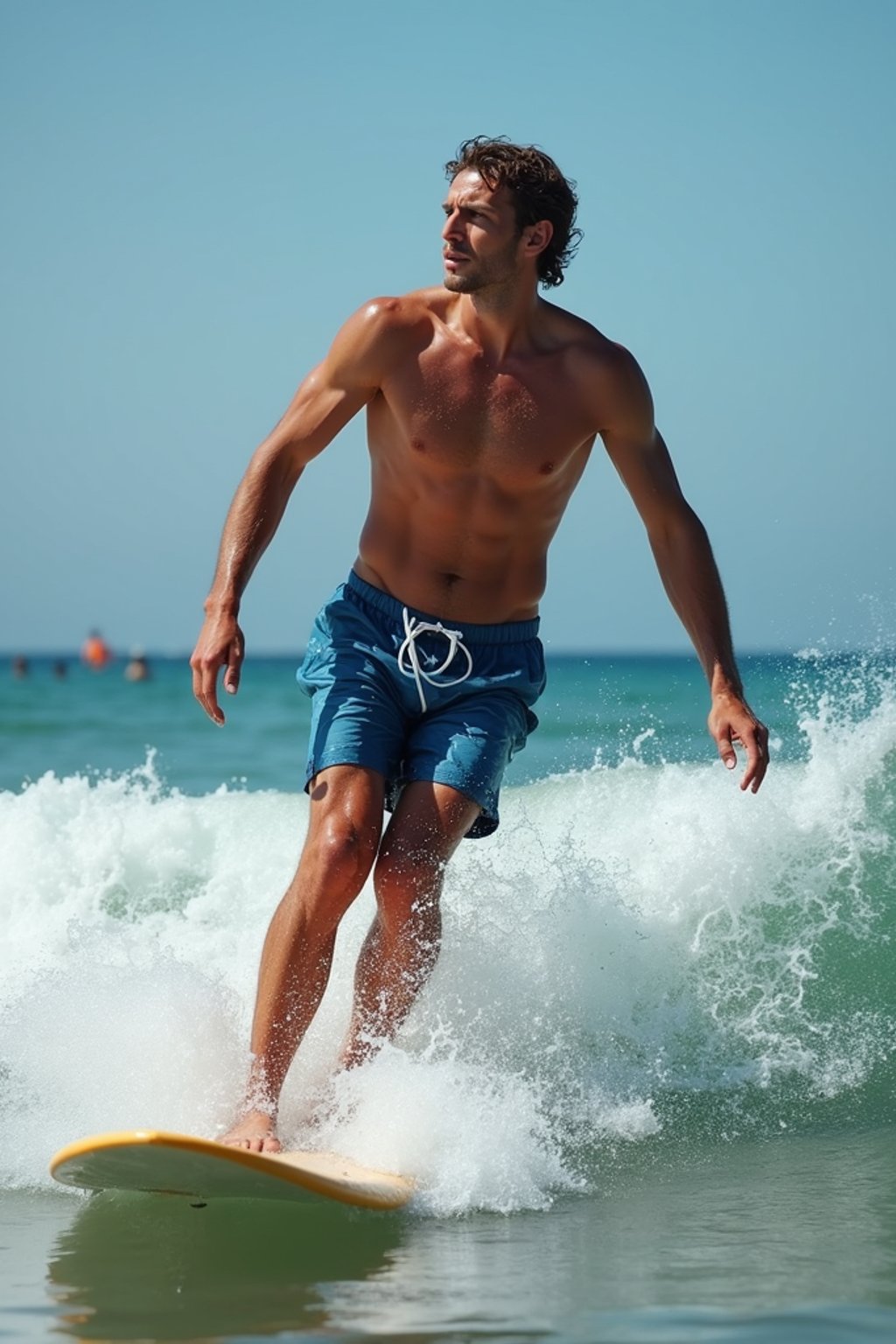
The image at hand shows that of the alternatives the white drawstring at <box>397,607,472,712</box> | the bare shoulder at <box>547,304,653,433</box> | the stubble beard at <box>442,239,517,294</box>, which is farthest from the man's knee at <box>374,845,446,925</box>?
the stubble beard at <box>442,239,517,294</box>

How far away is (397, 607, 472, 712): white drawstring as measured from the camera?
4.41 metres

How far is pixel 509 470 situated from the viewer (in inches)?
176

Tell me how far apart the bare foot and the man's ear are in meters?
2.32

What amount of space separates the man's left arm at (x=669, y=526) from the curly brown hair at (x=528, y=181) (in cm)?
38

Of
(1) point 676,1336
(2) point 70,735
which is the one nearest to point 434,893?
(1) point 676,1336

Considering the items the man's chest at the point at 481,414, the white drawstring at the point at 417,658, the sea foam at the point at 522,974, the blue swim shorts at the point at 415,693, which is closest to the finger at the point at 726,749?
the blue swim shorts at the point at 415,693

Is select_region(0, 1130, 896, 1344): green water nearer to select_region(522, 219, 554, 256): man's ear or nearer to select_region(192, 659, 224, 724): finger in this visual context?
select_region(192, 659, 224, 724): finger

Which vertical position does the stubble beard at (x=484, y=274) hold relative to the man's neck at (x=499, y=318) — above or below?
above

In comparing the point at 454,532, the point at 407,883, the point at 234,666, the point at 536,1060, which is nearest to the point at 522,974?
the point at 536,1060

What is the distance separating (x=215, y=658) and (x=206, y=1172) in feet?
3.93

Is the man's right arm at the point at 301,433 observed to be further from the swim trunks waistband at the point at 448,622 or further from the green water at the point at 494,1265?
the green water at the point at 494,1265

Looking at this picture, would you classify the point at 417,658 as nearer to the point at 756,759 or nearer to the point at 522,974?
the point at 756,759

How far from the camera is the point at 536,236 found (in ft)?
14.7

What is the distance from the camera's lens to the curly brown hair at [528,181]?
4395mm
